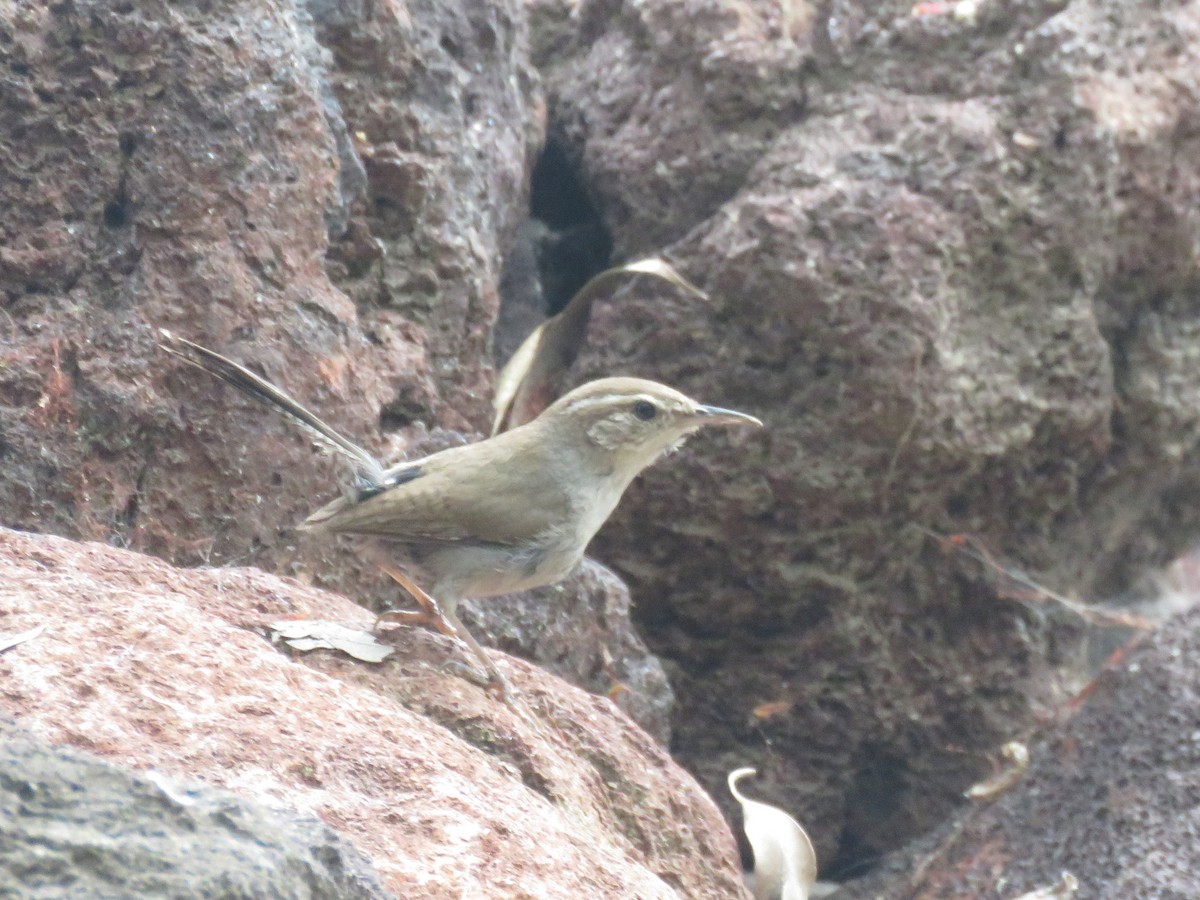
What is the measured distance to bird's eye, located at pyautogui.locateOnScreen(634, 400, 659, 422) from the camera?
451cm

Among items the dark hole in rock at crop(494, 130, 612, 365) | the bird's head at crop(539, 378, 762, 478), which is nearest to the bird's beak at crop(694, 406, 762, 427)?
the bird's head at crop(539, 378, 762, 478)

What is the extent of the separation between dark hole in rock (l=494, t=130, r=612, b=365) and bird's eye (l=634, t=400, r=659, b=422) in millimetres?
1974

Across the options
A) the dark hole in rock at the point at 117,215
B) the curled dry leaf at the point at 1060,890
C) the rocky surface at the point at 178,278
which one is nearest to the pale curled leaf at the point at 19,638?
the rocky surface at the point at 178,278

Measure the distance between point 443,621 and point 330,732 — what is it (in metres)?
1.20

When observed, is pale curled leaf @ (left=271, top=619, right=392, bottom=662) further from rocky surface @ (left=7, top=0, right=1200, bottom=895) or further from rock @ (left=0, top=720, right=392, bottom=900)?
rock @ (left=0, top=720, right=392, bottom=900)

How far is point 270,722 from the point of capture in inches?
108

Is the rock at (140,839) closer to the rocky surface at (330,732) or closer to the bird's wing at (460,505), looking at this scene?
the rocky surface at (330,732)

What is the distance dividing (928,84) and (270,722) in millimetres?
4058

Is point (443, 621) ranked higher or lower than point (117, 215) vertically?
lower

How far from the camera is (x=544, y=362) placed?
6.07 m

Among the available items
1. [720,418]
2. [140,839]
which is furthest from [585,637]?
[140,839]

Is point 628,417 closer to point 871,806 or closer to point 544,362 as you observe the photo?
point 544,362

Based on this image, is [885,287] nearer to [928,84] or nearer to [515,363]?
[928,84]

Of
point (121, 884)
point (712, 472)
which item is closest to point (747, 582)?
point (712, 472)
